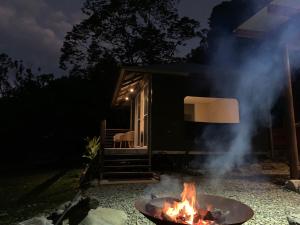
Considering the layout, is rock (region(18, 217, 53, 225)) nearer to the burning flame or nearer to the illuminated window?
the burning flame

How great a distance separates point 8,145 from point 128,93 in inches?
385

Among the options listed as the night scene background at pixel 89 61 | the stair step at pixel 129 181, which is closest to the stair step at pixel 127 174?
the stair step at pixel 129 181

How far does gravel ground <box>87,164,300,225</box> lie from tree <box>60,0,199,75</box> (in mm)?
17070

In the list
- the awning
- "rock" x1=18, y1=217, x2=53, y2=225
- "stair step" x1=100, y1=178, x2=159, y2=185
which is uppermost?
the awning

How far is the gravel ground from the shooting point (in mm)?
4213

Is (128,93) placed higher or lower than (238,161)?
higher

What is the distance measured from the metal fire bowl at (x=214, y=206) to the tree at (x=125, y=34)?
2054 cm

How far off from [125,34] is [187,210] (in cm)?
2261

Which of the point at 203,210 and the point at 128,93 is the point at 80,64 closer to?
the point at 128,93

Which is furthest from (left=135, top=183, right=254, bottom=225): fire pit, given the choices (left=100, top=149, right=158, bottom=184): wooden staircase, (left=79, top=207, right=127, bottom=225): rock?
(left=100, top=149, right=158, bottom=184): wooden staircase

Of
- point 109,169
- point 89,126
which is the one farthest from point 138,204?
point 89,126

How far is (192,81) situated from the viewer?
9094 mm

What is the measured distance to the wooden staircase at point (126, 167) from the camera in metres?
7.31

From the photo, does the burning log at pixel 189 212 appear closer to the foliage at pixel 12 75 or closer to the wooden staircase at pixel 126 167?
the wooden staircase at pixel 126 167
